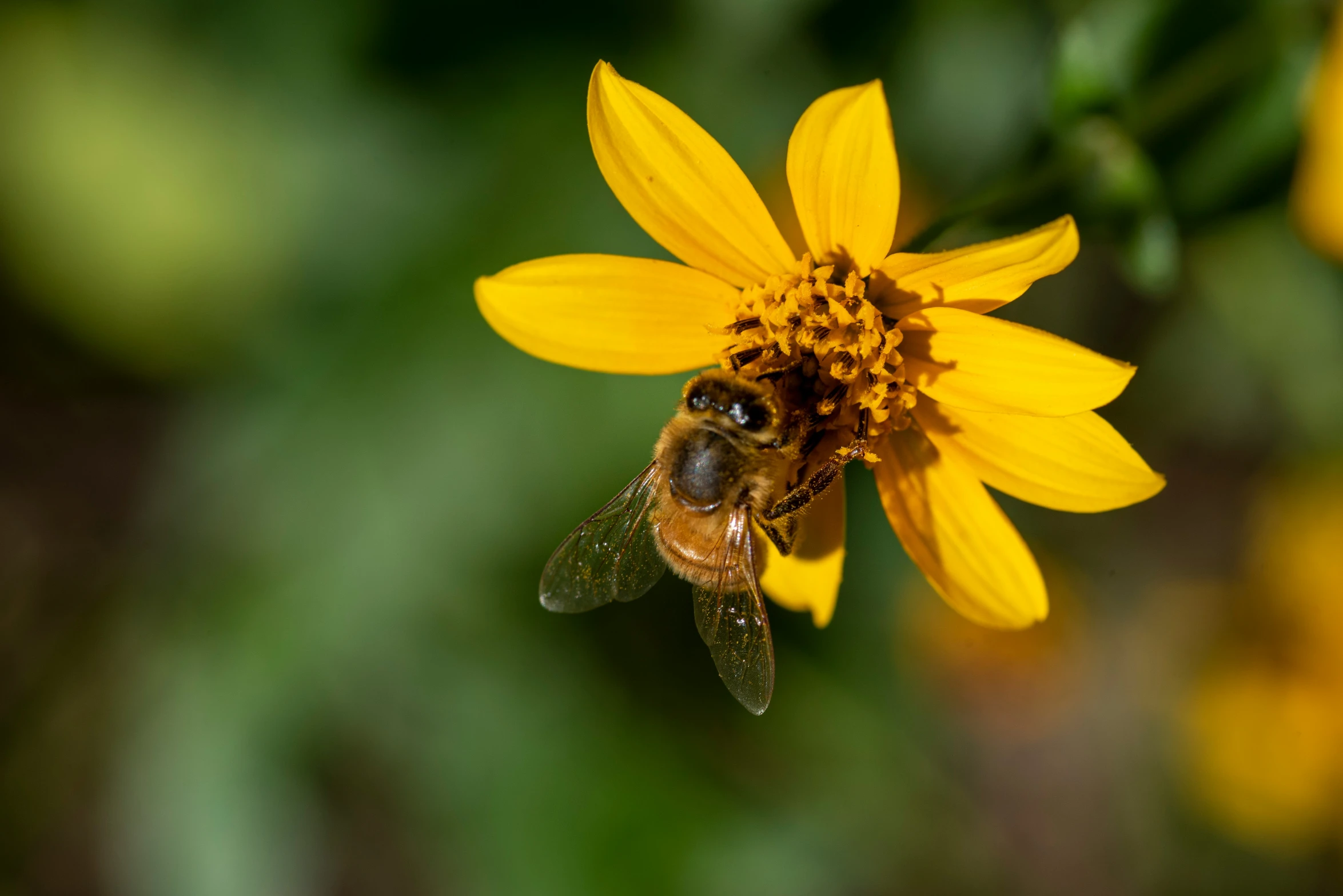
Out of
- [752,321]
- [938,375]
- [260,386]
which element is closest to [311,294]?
[260,386]

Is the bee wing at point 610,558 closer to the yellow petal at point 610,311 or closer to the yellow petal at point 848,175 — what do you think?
the yellow petal at point 610,311

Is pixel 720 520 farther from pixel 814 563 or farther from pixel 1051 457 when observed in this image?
pixel 1051 457

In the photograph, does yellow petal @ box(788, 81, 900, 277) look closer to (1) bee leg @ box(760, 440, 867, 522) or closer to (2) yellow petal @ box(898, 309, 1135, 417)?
(2) yellow petal @ box(898, 309, 1135, 417)

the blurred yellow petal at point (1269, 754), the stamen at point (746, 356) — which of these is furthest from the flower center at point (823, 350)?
the blurred yellow petal at point (1269, 754)

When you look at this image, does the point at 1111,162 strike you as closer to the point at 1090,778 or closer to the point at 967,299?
the point at 967,299

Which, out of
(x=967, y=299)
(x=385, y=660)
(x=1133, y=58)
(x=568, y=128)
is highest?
(x=1133, y=58)

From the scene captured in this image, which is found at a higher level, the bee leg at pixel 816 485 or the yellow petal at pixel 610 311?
the yellow petal at pixel 610 311
